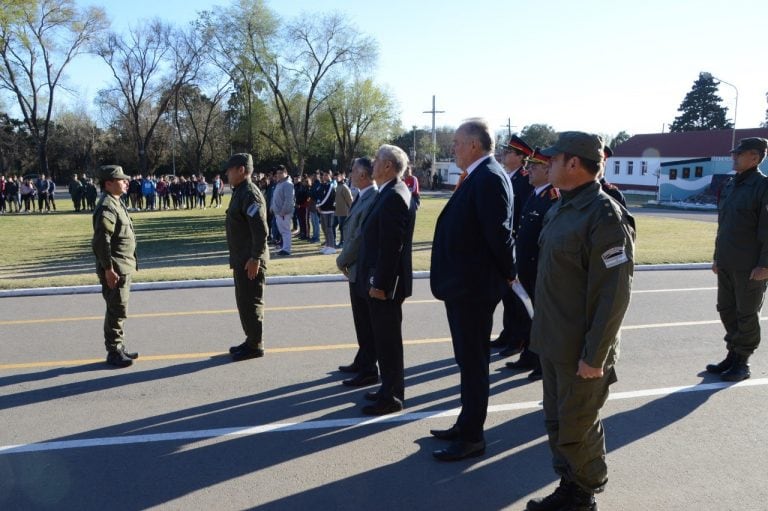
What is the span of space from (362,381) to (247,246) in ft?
6.09

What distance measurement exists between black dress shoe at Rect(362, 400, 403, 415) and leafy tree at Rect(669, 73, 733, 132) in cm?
8894

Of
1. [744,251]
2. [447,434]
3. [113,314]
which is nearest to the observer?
[447,434]

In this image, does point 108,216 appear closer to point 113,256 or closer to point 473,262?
point 113,256

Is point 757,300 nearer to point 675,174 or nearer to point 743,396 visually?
point 743,396

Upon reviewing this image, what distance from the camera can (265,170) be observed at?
229 feet

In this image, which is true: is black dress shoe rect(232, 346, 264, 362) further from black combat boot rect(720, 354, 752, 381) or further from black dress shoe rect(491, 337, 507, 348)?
black combat boot rect(720, 354, 752, 381)

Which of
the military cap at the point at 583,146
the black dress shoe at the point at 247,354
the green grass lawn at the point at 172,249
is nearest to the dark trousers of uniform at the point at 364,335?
the black dress shoe at the point at 247,354

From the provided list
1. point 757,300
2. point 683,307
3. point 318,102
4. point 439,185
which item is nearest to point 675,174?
point 439,185

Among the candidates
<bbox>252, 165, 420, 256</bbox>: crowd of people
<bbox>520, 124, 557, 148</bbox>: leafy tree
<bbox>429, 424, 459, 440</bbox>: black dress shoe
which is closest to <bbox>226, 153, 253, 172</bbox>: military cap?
<bbox>429, 424, 459, 440</bbox>: black dress shoe

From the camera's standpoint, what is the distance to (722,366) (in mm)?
5723

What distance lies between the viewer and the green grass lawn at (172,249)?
11.3 meters

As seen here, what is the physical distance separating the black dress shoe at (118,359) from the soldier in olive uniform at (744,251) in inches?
219

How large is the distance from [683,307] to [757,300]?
305 centimetres

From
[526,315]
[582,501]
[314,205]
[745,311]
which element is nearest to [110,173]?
[526,315]
